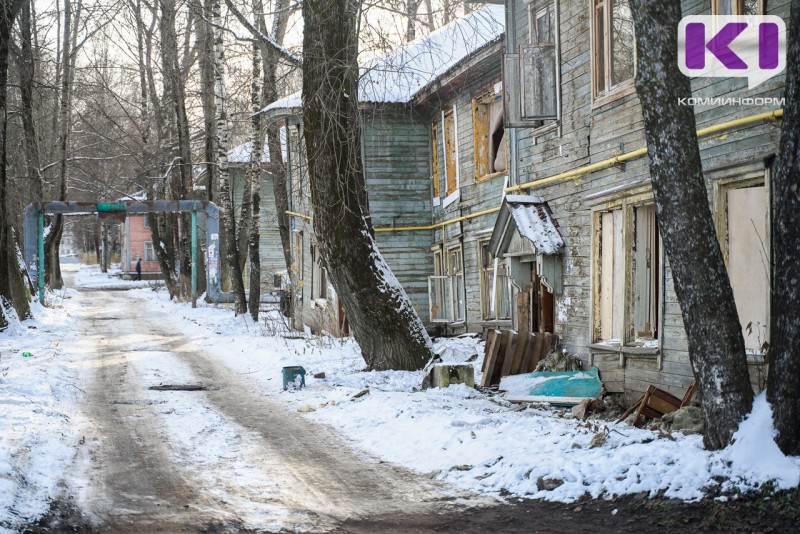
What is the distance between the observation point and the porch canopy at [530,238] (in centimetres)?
1243

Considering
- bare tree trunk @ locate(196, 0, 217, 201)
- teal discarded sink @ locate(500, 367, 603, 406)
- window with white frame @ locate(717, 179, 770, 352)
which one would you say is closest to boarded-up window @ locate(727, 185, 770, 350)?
window with white frame @ locate(717, 179, 770, 352)

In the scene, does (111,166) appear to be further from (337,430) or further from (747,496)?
(747,496)

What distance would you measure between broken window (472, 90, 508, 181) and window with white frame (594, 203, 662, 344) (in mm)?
5963

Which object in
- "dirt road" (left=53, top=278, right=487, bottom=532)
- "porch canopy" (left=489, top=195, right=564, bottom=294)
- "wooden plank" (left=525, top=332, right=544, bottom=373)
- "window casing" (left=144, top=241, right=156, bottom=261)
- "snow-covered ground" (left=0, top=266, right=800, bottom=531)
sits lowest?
"dirt road" (left=53, top=278, right=487, bottom=532)

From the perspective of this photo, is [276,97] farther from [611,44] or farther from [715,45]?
[715,45]

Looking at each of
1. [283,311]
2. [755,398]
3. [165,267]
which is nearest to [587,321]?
[755,398]

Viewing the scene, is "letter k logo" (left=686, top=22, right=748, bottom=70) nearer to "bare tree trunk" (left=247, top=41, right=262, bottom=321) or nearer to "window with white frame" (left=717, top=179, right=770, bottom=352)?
"window with white frame" (left=717, top=179, right=770, bottom=352)

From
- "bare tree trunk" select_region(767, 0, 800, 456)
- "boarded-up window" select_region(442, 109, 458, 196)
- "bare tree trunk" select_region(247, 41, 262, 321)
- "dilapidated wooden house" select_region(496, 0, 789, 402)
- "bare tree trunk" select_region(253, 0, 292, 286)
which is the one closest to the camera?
"bare tree trunk" select_region(767, 0, 800, 456)

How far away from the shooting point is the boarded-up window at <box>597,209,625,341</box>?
11.0 metres

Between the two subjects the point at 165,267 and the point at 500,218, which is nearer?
the point at 500,218

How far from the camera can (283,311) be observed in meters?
27.5

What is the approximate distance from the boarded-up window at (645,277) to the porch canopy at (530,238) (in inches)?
69.4

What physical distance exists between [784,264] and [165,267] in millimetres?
32056

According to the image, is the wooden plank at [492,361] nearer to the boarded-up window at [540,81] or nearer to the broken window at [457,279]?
the boarded-up window at [540,81]
